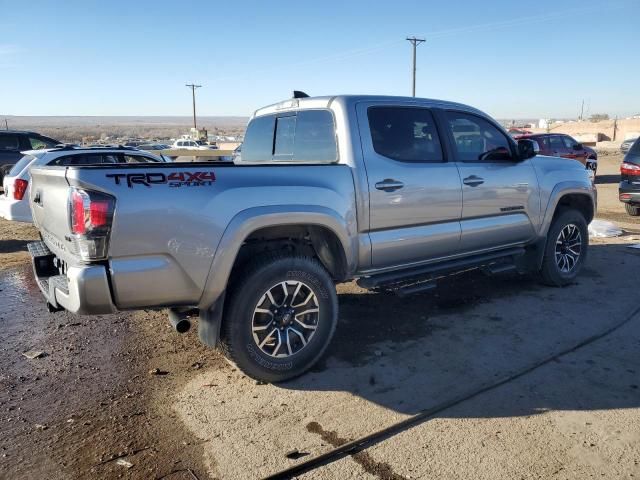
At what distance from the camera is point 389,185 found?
425cm

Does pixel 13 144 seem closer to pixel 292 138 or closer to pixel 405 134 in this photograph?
pixel 292 138

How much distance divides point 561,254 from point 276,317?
3892mm

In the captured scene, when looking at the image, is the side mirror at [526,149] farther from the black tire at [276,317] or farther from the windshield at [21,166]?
the windshield at [21,166]

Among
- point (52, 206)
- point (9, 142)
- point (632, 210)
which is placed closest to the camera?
point (52, 206)

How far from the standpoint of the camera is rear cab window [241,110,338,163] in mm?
4375

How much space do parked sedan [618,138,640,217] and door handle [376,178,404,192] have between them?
8299 millimetres

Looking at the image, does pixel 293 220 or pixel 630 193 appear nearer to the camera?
pixel 293 220

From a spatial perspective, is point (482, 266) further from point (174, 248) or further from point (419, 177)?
point (174, 248)

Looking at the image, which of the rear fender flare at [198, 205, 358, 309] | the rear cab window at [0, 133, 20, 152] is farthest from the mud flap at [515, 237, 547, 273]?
the rear cab window at [0, 133, 20, 152]

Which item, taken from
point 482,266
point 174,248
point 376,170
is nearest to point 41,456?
point 174,248

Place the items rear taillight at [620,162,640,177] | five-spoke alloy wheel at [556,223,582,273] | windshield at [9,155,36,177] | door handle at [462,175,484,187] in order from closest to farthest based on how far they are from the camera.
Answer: door handle at [462,175,484,187]
five-spoke alloy wheel at [556,223,582,273]
windshield at [9,155,36,177]
rear taillight at [620,162,640,177]

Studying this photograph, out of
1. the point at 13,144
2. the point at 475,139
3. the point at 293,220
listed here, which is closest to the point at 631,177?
the point at 475,139

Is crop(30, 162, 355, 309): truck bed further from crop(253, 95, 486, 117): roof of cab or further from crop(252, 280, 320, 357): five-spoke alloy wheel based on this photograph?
crop(253, 95, 486, 117): roof of cab

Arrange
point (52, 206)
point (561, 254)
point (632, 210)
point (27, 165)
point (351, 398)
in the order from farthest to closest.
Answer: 1. point (632, 210)
2. point (27, 165)
3. point (561, 254)
4. point (351, 398)
5. point (52, 206)
